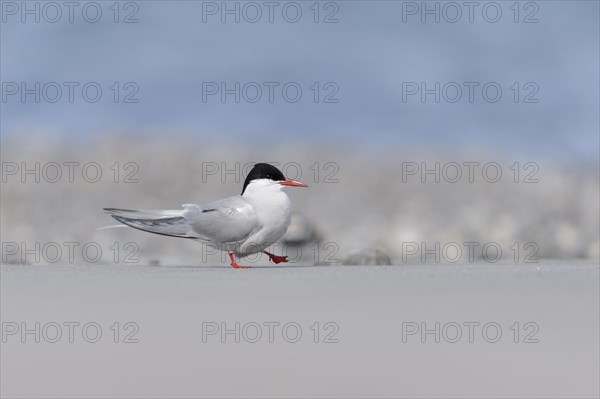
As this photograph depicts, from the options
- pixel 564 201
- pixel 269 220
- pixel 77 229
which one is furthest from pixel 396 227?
pixel 269 220

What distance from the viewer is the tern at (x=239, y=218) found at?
5.68 metres

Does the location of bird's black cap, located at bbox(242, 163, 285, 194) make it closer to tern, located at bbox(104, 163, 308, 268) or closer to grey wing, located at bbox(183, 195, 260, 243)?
tern, located at bbox(104, 163, 308, 268)

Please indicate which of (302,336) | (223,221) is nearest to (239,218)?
(223,221)

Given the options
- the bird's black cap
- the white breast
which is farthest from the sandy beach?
the bird's black cap

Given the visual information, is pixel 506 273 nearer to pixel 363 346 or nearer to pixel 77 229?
pixel 363 346

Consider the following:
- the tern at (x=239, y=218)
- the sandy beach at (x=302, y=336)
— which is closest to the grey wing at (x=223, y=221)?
the tern at (x=239, y=218)

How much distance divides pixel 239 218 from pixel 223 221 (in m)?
0.13

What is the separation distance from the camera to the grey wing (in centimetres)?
568

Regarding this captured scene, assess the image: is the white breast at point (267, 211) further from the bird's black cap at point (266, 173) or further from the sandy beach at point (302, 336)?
the sandy beach at point (302, 336)

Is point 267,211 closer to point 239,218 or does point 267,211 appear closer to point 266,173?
point 239,218

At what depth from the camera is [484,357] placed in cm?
343

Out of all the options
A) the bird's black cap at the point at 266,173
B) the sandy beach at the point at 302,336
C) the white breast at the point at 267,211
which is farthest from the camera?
the bird's black cap at the point at 266,173

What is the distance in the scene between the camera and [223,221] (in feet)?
18.8

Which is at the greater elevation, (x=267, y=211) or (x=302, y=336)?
(x=267, y=211)
